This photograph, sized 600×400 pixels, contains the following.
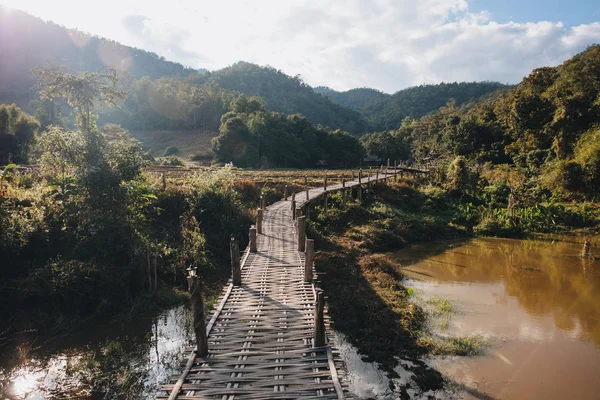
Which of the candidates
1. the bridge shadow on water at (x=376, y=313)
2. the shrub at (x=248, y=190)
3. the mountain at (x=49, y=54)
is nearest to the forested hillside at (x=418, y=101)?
the mountain at (x=49, y=54)

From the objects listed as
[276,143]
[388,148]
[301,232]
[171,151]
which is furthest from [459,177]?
[171,151]

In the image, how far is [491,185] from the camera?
95.5 ft

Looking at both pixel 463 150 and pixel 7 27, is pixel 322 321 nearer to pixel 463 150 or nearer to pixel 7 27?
pixel 463 150

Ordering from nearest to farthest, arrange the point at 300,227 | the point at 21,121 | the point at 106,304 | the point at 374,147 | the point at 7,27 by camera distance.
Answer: the point at 106,304
the point at 300,227
the point at 21,121
the point at 374,147
the point at 7,27

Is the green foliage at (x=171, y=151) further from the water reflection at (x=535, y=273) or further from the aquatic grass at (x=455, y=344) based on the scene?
the aquatic grass at (x=455, y=344)

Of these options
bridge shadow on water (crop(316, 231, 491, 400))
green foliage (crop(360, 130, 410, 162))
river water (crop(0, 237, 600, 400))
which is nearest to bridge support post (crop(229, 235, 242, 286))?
river water (crop(0, 237, 600, 400))

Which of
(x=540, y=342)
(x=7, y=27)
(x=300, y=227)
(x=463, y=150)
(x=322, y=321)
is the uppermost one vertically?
(x=7, y=27)

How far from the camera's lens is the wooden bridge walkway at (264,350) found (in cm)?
523

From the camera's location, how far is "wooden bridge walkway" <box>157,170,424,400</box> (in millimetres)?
5230

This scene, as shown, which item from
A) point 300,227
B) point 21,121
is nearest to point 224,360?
point 300,227

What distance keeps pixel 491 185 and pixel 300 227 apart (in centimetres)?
2308

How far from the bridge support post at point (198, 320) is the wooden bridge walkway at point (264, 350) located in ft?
0.45

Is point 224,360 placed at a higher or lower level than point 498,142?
lower

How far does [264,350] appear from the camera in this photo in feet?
20.7
